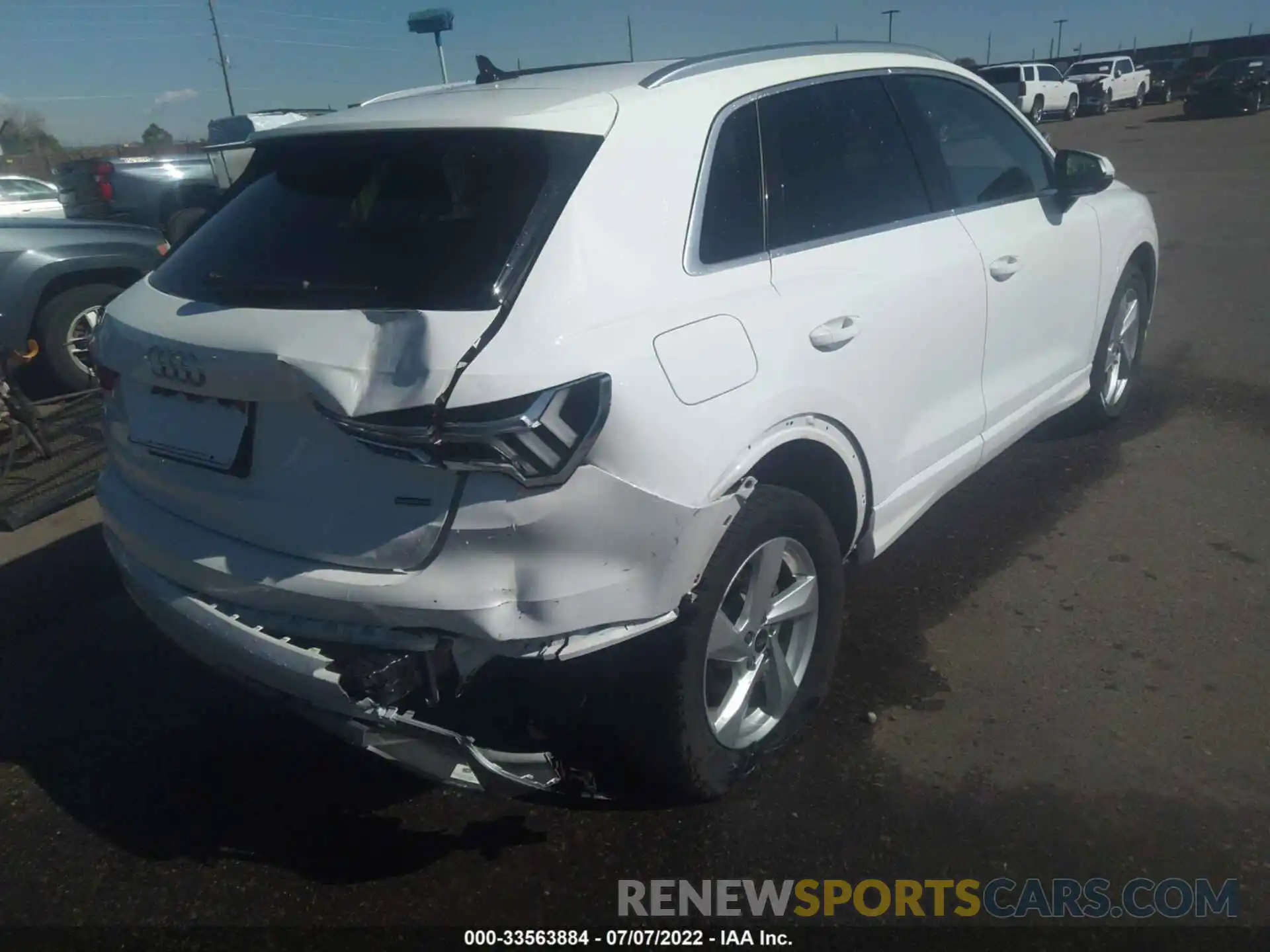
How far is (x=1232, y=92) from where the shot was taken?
28.3m

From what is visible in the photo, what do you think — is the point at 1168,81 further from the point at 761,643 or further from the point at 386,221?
the point at 386,221

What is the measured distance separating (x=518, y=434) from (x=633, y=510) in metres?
0.30

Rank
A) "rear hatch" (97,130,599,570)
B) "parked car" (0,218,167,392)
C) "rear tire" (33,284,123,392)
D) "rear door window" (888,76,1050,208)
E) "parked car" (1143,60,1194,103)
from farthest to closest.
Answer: "parked car" (1143,60,1194,103) → "rear tire" (33,284,123,392) → "parked car" (0,218,167,392) → "rear door window" (888,76,1050,208) → "rear hatch" (97,130,599,570)

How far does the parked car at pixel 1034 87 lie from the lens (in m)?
29.1

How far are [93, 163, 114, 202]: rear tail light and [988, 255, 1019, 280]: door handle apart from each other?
12.5 m

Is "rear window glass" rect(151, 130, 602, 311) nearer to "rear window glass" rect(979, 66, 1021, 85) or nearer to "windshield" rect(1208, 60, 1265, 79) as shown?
"rear window glass" rect(979, 66, 1021, 85)

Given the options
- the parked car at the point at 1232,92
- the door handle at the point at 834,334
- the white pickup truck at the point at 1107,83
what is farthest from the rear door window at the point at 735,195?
the white pickup truck at the point at 1107,83

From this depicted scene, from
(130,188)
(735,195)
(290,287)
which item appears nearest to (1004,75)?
(130,188)

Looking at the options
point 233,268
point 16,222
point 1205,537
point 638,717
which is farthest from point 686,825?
point 16,222

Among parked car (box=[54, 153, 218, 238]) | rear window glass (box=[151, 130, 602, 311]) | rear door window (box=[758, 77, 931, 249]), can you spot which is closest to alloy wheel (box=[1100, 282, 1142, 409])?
rear door window (box=[758, 77, 931, 249])

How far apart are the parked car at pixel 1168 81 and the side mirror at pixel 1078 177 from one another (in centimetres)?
3910

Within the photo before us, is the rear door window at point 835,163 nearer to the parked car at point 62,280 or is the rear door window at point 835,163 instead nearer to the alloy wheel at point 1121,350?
the alloy wheel at point 1121,350

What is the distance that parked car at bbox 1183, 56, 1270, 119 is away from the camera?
28359 millimetres

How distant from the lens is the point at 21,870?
8.86 ft
